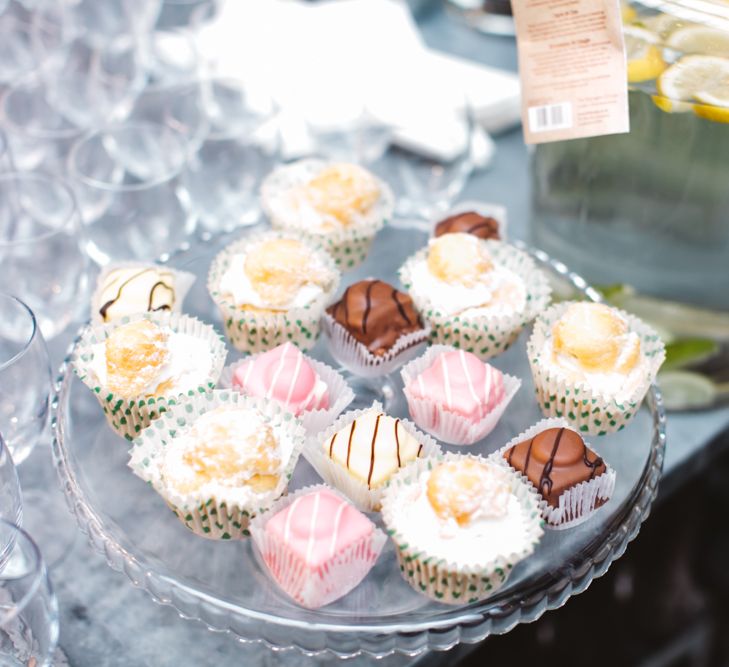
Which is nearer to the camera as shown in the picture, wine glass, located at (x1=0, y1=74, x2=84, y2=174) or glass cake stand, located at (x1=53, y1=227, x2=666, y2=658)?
glass cake stand, located at (x1=53, y1=227, x2=666, y2=658)

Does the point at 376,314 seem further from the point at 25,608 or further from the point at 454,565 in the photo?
the point at 25,608

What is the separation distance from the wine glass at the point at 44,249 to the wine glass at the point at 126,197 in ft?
0.25

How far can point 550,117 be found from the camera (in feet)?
5.39

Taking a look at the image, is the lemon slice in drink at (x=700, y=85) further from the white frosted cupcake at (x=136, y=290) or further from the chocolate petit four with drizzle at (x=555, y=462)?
the white frosted cupcake at (x=136, y=290)

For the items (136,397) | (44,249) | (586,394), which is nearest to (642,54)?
(586,394)

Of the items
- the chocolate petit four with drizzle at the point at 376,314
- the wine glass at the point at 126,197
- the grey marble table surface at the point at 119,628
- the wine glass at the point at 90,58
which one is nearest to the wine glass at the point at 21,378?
the grey marble table surface at the point at 119,628

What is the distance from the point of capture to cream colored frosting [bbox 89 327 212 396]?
63.4 inches

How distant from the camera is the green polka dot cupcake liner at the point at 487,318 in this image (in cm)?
177

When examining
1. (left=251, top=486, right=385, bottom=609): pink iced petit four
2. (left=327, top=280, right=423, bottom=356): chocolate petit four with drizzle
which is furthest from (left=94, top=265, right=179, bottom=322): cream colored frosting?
(left=251, top=486, right=385, bottom=609): pink iced petit four

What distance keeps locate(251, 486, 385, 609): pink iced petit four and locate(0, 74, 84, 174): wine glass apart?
1335 millimetres

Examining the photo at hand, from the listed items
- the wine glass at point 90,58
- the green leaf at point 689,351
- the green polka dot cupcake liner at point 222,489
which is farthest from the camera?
the wine glass at point 90,58

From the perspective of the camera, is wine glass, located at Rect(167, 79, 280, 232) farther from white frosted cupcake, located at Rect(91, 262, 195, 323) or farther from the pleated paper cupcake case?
the pleated paper cupcake case

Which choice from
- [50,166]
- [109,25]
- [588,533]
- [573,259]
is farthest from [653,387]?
[109,25]

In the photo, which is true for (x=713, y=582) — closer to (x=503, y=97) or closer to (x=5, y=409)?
(x=503, y=97)
